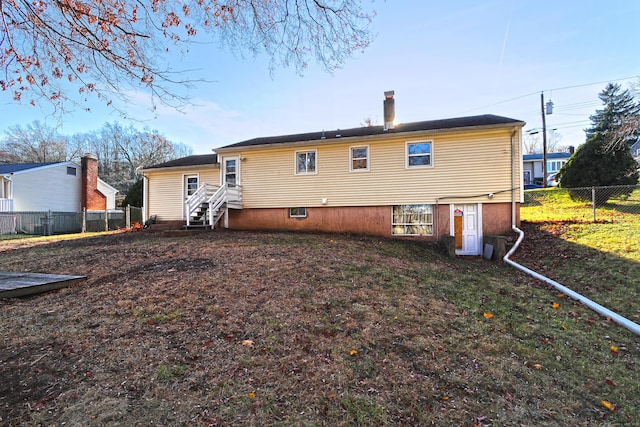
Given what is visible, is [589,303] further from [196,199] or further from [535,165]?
[535,165]

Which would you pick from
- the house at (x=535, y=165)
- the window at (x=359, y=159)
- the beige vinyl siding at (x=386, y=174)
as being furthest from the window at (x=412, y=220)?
the house at (x=535, y=165)

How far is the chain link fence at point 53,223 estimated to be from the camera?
1797cm

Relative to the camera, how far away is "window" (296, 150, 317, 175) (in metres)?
13.1

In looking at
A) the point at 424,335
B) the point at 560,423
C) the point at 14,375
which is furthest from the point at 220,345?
the point at 560,423

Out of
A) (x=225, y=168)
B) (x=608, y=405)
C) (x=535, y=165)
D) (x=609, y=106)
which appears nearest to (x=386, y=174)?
(x=225, y=168)

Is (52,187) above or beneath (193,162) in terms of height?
beneath

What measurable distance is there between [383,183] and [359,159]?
4.58 ft

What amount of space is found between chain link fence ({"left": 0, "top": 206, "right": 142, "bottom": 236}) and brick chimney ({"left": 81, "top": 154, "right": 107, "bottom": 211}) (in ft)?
12.1

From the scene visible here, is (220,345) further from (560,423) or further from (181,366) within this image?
(560,423)

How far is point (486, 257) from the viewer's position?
10.3 m

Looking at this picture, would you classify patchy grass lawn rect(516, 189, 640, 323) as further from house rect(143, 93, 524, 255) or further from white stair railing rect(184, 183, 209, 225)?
white stair railing rect(184, 183, 209, 225)

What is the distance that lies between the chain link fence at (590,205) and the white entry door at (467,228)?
11.8 feet

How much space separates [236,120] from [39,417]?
9.46 metres

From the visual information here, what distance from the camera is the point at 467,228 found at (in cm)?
1130
